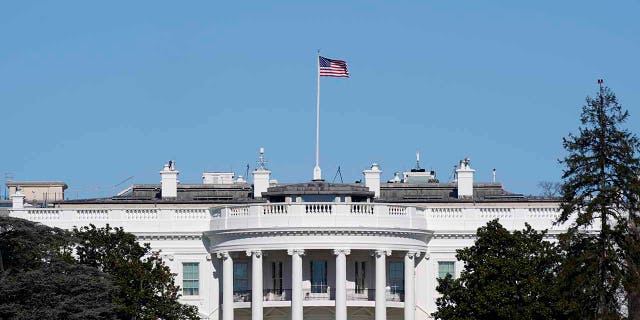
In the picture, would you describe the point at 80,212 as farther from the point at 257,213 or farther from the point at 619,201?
the point at 619,201

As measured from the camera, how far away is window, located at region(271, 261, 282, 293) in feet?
419

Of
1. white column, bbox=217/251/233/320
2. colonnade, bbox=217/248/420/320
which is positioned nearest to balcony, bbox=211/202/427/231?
colonnade, bbox=217/248/420/320

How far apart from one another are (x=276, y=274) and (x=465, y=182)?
14890 mm

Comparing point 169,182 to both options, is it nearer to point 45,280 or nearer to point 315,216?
point 315,216

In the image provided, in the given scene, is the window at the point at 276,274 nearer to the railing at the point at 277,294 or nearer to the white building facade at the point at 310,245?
the white building facade at the point at 310,245

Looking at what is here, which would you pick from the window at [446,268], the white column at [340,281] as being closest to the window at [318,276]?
the white column at [340,281]

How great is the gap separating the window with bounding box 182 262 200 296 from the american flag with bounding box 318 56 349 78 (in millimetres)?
13643

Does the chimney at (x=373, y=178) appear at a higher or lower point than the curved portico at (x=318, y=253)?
higher

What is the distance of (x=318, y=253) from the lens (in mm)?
126938

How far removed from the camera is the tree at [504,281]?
112 metres

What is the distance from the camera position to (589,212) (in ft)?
351

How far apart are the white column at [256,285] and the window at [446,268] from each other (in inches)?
417

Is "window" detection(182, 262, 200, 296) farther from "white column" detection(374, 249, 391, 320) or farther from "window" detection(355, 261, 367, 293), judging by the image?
"white column" detection(374, 249, 391, 320)

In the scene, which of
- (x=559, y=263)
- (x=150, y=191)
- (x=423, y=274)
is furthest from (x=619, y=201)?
(x=150, y=191)
